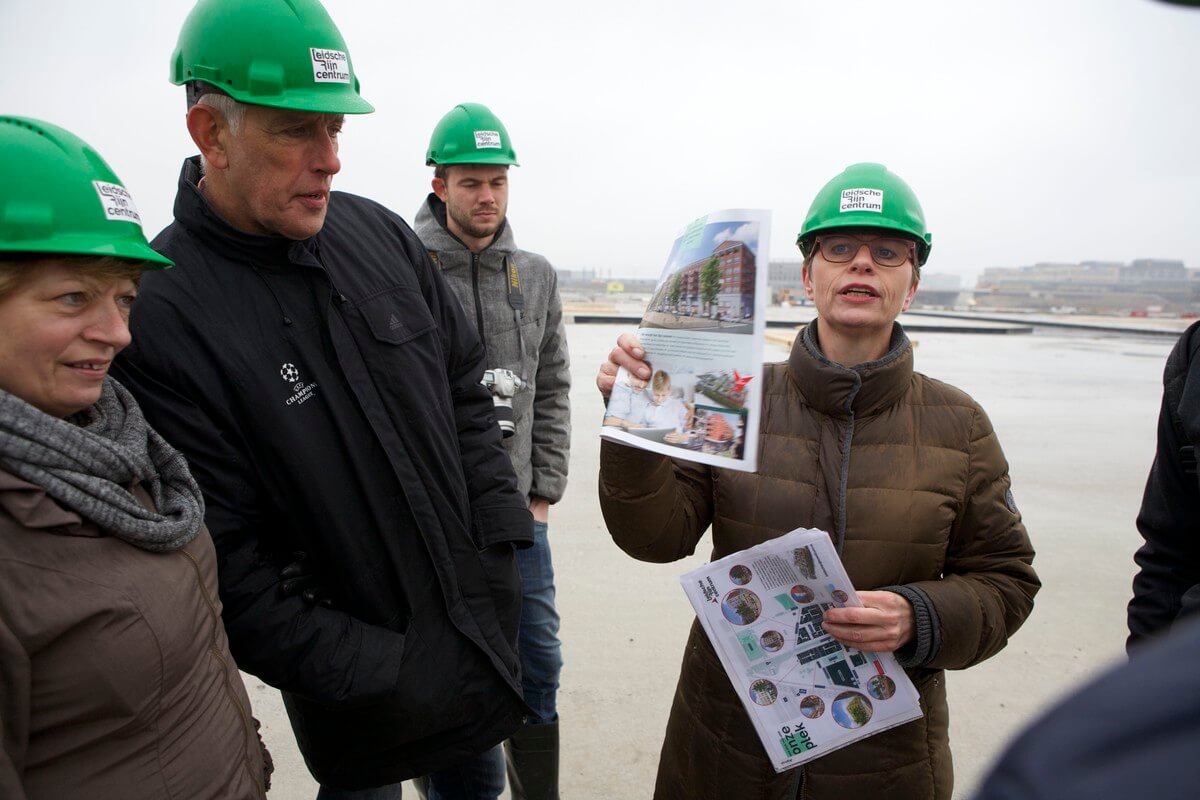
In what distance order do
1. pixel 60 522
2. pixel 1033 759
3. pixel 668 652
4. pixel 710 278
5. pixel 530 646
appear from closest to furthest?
1. pixel 1033 759
2. pixel 60 522
3. pixel 710 278
4. pixel 530 646
5. pixel 668 652

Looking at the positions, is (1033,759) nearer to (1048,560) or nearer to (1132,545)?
(1048,560)

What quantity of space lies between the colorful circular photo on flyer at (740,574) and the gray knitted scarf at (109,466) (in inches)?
42.0

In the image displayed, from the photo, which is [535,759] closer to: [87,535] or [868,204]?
[87,535]

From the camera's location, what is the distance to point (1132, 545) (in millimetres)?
4996

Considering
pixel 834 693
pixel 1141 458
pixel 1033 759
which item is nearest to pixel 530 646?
pixel 834 693

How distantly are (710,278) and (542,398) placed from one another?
5.94ft

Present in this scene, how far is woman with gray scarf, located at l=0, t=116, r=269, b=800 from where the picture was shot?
1181 mm

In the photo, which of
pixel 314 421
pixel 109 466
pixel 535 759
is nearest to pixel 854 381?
pixel 314 421

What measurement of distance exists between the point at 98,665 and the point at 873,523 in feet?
4.79

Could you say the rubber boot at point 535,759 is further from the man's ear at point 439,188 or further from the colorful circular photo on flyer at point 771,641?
the man's ear at point 439,188

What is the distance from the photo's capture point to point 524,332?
303cm

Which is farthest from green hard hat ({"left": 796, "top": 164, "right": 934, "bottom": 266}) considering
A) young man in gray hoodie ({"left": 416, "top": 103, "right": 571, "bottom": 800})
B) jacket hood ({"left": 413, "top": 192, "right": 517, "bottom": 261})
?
jacket hood ({"left": 413, "top": 192, "right": 517, "bottom": 261})

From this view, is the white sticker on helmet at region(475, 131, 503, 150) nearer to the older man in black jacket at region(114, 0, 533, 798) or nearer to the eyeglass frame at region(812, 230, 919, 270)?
the older man in black jacket at region(114, 0, 533, 798)

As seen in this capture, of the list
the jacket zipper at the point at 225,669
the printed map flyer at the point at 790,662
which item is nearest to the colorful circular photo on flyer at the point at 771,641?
the printed map flyer at the point at 790,662
